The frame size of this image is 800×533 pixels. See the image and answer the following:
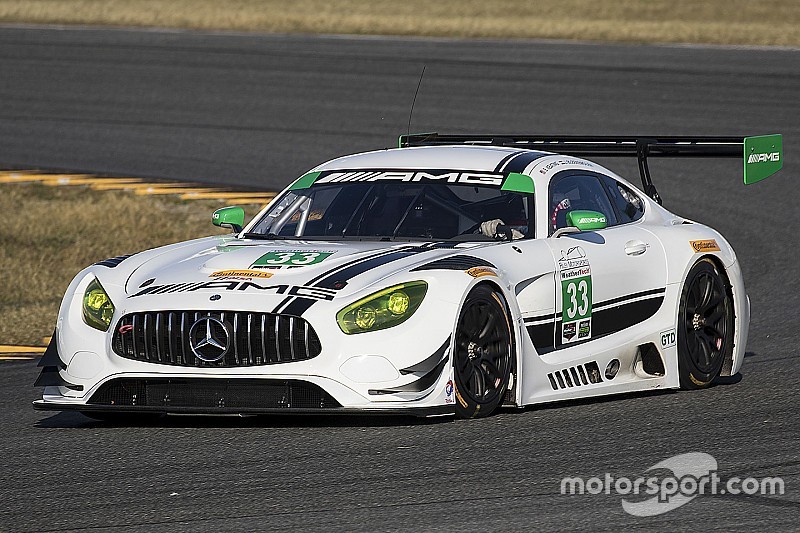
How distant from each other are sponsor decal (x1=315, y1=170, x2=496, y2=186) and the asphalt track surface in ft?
4.28

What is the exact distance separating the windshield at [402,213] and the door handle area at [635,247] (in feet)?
2.06

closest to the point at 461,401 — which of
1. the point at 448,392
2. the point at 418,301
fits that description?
the point at 448,392

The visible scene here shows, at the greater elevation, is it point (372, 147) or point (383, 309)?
point (372, 147)

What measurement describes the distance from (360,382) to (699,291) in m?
2.72

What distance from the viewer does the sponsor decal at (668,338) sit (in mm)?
8523

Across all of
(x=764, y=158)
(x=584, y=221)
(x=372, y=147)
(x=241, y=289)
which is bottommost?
(x=241, y=289)

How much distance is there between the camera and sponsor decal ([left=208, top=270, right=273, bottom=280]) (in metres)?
7.27

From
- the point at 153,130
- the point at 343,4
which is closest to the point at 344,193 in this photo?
the point at 153,130

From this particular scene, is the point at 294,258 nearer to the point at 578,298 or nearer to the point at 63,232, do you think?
the point at 578,298

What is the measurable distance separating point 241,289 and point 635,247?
244cm

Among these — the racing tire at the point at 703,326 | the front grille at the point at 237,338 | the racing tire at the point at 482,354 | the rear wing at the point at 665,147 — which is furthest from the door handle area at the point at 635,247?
the front grille at the point at 237,338

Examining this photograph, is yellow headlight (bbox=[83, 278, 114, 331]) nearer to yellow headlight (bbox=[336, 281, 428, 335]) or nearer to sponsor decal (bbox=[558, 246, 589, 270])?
yellow headlight (bbox=[336, 281, 428, 335])

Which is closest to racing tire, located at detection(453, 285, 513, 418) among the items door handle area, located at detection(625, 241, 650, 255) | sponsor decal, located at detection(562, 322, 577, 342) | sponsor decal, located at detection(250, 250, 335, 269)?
sponsor decal, located at detection(562, 322, 577, 342)

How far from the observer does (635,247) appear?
854 cm
